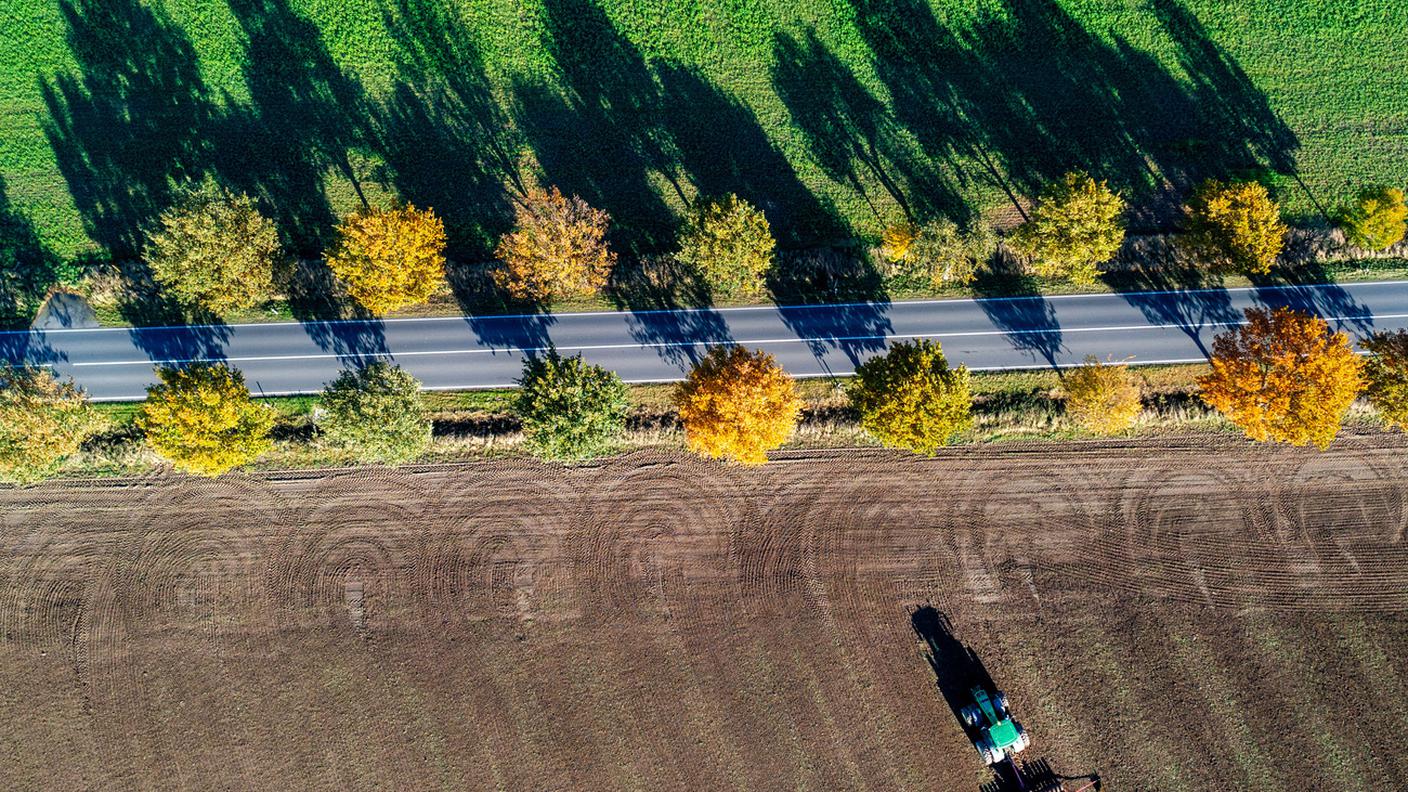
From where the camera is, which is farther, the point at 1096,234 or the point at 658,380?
the point at 658,380

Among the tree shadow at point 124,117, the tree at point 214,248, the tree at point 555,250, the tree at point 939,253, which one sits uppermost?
the tree shadow at point 124,117

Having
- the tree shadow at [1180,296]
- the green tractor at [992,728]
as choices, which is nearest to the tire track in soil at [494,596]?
the green tractor at [992,728]

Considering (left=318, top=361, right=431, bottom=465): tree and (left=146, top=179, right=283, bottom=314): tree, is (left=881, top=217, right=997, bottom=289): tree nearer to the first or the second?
(left=318, top=361, right=431, bottom=465): tree

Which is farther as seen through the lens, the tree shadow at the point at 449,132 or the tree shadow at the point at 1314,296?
the tree shadow at the point at 449,132

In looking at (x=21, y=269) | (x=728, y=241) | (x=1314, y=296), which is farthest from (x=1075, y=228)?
(x=21, y=269)

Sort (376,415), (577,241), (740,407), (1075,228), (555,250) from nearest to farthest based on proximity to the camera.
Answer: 1. (740,407)
2. (376,415)
3. (555,250)
4. (1075,228)
5. (577,241)

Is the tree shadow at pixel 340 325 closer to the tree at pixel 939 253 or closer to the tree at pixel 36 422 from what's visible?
the tree at pixel 36 422

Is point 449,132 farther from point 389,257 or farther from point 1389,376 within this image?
point 1389,376
